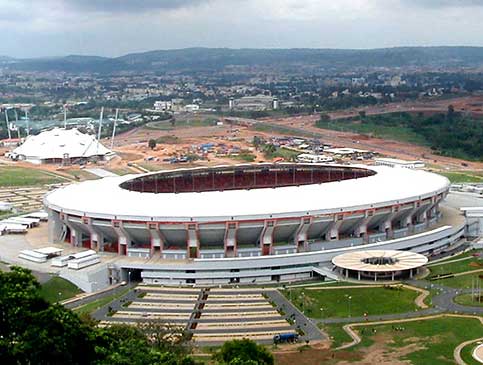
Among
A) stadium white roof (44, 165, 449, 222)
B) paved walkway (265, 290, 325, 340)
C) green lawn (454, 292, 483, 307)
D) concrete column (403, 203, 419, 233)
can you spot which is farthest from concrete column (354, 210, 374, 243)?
green lawn (454, 292, 483, 307)

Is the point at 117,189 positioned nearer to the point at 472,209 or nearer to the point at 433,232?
the point at 433,232

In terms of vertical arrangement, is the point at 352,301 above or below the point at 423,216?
below

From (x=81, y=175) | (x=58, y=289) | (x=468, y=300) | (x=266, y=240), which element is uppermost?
(x=266, y=240)

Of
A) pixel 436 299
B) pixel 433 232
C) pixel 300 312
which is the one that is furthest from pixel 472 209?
pixel 300 312

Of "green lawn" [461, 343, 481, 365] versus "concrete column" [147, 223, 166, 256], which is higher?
"concrete column" [147, 223, 166, 256]

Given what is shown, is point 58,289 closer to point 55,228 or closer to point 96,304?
point 96,304

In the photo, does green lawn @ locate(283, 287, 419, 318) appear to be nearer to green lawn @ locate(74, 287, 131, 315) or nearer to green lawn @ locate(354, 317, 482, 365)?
green lawn @ locate(354, 317, 482, 365)

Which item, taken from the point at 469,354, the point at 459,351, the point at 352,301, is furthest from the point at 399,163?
the point at 469,354
